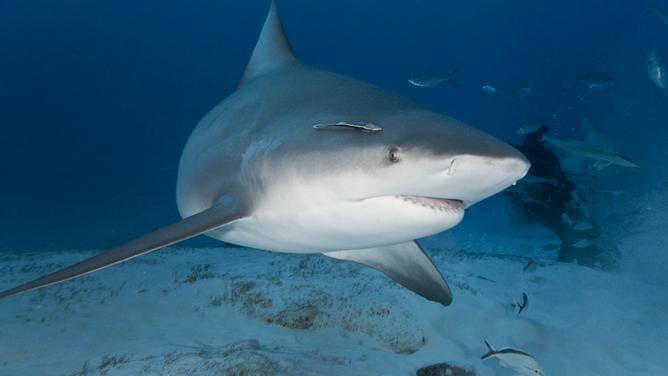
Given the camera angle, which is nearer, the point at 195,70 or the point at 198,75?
the point at 195,70

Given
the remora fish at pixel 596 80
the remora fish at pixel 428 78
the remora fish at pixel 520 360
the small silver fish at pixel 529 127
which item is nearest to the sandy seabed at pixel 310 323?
the remora fish at pixel 520 360

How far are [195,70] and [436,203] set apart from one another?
82.1 m

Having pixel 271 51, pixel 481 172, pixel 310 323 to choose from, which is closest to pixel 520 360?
pixel 310 323

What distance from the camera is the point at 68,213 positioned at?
3509 centimetres

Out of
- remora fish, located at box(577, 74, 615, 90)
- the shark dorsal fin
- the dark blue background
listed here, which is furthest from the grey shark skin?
Result: the dark blue background

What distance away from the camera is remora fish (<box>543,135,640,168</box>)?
23.4 ft

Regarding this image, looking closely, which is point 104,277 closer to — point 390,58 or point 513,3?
point 513,3

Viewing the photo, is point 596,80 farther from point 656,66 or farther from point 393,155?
point 393,155

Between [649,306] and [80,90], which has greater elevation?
[80,90]

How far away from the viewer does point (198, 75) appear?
77.6 meters

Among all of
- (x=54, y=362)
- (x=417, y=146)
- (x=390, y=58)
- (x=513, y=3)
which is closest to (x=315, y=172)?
(x=417, y=146)

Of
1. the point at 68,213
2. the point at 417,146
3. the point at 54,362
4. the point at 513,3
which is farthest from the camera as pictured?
the point at 513,3

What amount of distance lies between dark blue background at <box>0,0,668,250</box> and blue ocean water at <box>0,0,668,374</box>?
0.72ft

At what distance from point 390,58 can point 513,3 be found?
32.0 metres
